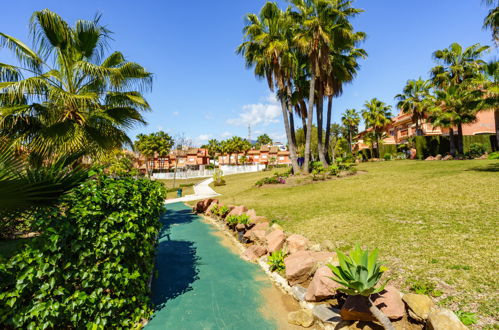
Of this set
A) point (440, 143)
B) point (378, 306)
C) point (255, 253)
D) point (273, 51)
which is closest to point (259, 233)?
point (255, 253)

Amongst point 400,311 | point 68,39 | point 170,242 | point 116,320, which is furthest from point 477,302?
point 68,39

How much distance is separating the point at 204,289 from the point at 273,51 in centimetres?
1880

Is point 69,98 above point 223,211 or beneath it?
above

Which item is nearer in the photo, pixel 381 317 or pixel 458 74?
pixel 381 317

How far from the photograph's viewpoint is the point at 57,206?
3.10 m

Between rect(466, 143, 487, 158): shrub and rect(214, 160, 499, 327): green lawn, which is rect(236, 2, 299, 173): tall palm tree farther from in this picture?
rect(466, 143, 487, 158): shrub

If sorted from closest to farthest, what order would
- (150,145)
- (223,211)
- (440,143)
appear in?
(223,211)
(440,143)
(150,145)

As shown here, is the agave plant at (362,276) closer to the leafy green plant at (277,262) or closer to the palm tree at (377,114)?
the leafy green plant at (277,262)

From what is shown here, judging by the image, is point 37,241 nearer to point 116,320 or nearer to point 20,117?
point 116,320

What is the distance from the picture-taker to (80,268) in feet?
10.3

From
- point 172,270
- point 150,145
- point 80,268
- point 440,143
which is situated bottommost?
point 172,270

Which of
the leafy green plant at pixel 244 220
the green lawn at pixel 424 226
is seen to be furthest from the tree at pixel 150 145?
the leafy green plant at pixel 244 220

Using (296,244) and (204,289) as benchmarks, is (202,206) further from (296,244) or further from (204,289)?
(204,289)

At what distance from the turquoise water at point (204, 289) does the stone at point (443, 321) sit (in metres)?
2.22
